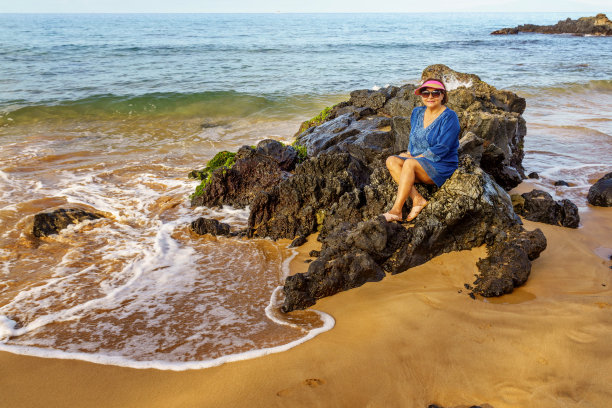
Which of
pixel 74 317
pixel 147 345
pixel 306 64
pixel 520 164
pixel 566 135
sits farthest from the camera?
pixel 306 64

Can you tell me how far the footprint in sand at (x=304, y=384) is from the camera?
2.90 meters

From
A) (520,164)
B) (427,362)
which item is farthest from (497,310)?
(520,164)

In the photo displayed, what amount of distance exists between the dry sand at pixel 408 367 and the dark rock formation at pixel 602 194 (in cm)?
292

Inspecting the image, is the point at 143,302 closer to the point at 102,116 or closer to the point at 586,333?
the point at 586,333

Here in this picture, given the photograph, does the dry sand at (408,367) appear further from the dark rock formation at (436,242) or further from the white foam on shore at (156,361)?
the dark rock formation at (436,242)

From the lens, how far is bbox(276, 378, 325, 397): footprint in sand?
2.90 m

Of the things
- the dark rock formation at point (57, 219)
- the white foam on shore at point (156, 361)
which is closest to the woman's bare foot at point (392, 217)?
the white foam on shore at point (156, 361)

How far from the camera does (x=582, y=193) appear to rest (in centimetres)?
709

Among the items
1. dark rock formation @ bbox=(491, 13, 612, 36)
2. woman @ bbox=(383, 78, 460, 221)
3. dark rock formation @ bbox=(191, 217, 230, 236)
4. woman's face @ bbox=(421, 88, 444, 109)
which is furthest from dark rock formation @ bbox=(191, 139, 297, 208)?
dark rock formation @ bbox=(491, 13, 612, 36)

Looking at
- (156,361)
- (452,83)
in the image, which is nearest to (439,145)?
(156,361)

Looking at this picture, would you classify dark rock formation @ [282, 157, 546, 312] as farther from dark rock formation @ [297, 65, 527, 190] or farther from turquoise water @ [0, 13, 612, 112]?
turquoise water @ [0, 13, 612, 112]

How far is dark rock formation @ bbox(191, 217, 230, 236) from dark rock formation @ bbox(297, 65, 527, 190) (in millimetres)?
2598

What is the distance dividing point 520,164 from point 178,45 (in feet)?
115

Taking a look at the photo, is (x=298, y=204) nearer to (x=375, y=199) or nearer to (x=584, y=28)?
(x=375, y=199)
